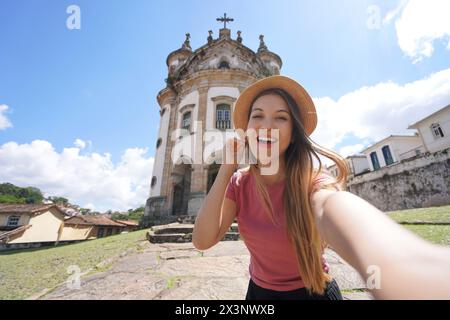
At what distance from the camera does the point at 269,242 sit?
4.07 feet

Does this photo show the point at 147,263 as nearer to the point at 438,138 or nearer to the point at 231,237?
the point at 231,237

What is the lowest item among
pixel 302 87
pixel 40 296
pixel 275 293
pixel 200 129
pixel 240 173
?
pixel 40 296

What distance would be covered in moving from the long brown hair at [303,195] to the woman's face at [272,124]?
0.24 feet

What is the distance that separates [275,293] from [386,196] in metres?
18.4

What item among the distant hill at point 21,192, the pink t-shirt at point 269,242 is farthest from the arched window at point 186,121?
the distant hill at point 21,192

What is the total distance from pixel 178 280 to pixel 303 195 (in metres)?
2.38

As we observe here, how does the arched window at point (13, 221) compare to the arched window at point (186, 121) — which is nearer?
the arched window at point (186, 121)

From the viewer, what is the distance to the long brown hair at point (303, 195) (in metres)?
1.10

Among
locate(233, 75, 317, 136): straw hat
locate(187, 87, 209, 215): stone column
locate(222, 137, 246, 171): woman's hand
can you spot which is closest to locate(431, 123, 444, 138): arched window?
locate(187, 87, 209, 215): stone column

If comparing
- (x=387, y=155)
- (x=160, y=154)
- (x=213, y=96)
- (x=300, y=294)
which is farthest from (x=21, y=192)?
(x=387, y=155)

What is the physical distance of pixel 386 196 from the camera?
15328 millimetres

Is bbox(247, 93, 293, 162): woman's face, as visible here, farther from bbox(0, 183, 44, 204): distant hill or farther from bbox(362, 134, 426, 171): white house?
bbox(0, 183, 44, 204): distant hill

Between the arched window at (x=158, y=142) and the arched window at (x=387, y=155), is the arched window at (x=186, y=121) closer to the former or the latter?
the arched window at (x=158, y=142)
